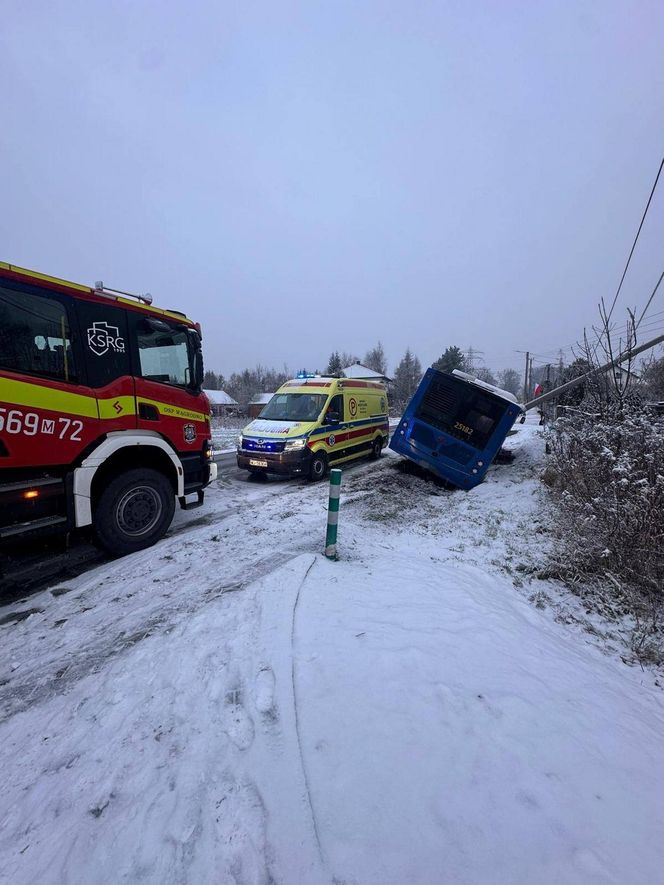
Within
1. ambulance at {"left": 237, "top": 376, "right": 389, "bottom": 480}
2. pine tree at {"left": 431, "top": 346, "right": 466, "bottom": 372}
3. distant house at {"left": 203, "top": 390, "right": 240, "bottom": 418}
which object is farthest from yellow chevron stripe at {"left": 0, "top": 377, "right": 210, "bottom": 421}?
distant house at {"left": 203, "top": 390, "right": 240, "bottom": 418}

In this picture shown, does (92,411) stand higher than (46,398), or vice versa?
(46,398)

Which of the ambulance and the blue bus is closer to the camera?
the blue bus

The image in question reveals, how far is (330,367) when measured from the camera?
5803 centimetres

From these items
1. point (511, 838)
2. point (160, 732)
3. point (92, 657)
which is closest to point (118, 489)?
point (92, 657)

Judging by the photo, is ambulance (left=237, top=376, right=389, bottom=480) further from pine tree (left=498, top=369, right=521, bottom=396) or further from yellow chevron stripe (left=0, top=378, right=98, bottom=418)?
pine tree (left=498, top=369, right=521, bottom=396)

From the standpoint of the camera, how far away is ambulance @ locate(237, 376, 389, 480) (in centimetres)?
900

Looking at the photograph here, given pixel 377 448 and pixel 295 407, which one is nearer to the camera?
pixel 295 407

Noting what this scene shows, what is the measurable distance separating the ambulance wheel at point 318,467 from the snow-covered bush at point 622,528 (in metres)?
5.23

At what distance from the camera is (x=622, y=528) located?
4426mm

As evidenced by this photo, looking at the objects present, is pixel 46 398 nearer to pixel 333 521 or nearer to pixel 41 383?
pixel 41 383

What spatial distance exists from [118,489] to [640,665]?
565 centimetres

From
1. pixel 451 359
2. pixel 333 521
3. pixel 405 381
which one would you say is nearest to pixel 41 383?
pixel 333 521

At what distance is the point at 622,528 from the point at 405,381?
6605 cm

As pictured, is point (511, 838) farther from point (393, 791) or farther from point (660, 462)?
point (660, 462)
